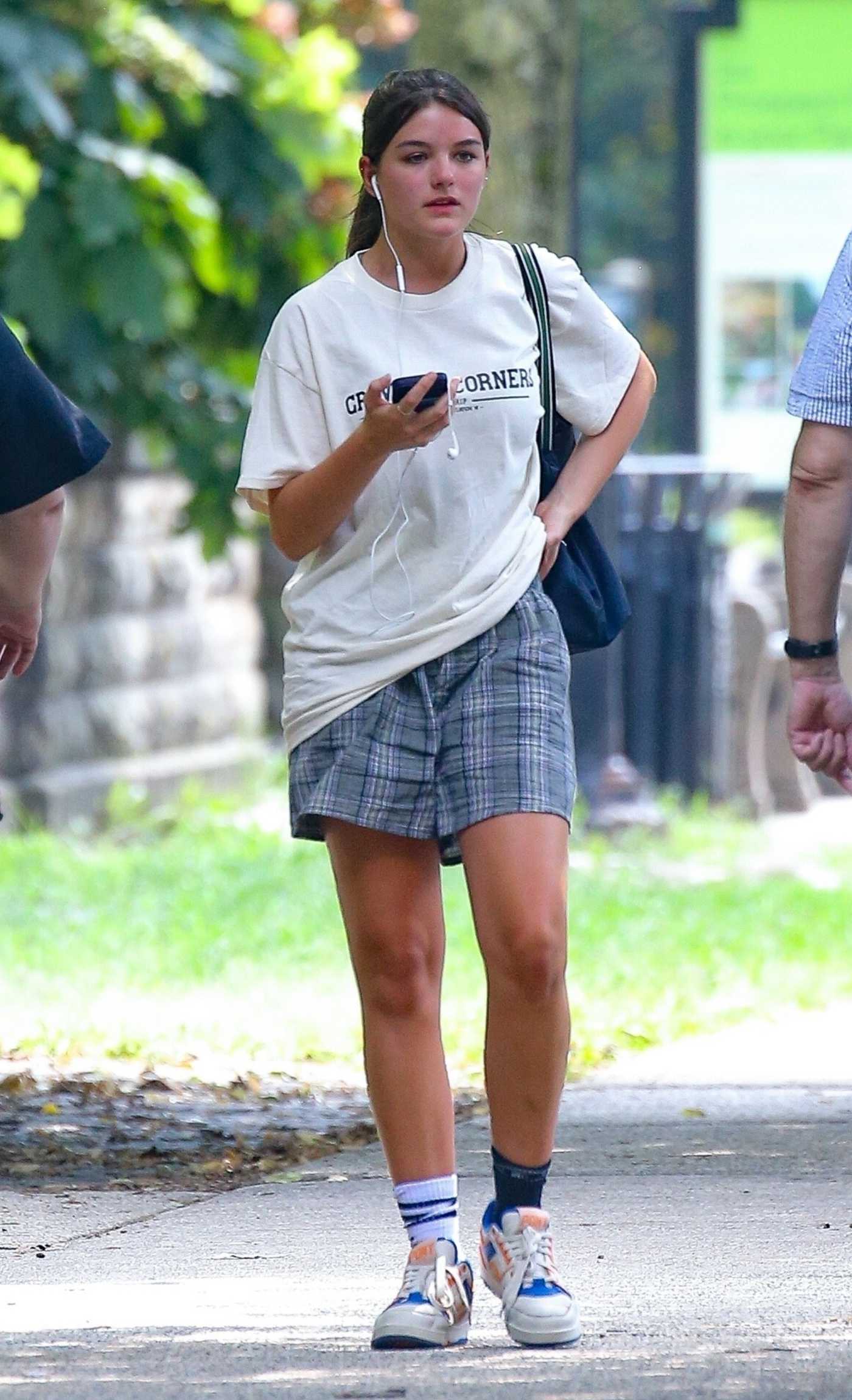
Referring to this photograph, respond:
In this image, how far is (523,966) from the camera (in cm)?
412

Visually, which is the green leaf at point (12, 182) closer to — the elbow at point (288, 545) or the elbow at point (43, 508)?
the elbow at point (43, 508)

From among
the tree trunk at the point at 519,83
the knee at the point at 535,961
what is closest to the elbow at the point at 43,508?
the knee at the point at 535,961

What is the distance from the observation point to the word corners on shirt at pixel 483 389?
426 cm

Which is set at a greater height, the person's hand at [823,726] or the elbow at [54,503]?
the elbow at [54,503]

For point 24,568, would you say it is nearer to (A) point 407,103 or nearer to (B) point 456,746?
(B) point 456,746

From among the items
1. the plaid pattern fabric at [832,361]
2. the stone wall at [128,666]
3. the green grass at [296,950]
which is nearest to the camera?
Result: the plaid pattern fabric at [832,361]

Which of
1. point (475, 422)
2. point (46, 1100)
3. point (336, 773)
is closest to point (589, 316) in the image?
point (475, 422)

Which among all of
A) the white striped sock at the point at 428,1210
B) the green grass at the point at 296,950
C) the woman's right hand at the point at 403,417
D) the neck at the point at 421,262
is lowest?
the green grass at the point at 296,950

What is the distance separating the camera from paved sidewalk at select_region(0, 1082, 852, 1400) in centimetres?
392

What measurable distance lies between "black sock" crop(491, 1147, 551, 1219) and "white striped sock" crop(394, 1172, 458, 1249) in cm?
7

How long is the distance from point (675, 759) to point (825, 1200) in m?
8.05

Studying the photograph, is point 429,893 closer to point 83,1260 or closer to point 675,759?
point 83,1260

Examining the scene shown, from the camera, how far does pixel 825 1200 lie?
5.29 meters

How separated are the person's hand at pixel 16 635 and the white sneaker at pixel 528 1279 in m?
1.19
